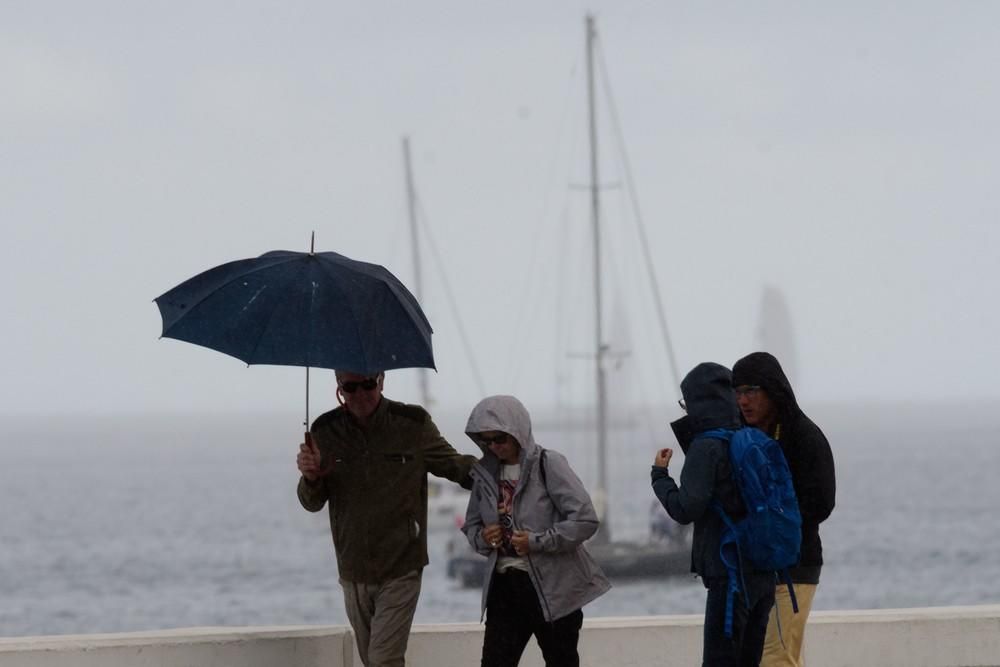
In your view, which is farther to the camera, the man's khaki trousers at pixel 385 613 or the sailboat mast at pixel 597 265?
the sailboat mast at pixel 597 265

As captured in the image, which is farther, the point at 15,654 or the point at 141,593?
the point at 141,593

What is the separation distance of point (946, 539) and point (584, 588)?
2470 inches

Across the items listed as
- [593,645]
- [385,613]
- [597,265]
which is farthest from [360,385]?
[597,265]

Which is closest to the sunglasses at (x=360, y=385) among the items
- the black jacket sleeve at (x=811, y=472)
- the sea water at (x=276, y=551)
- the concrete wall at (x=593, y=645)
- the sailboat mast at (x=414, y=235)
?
the concrete wall at (x=593, y=645)

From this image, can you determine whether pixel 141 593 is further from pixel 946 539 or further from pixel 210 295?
pixel 210 295

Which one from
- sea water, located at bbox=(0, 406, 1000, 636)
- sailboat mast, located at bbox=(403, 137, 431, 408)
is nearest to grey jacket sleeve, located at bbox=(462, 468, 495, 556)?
sea water, located at bbox=(0, 406, 1000, 636)

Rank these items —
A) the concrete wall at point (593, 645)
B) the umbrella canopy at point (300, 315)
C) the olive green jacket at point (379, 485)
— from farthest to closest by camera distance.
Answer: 1. the concrete wall at point (593, 645)
2. the olive green jacket at point (379, 485)
3. the umbrella canopy at point (300, 315)

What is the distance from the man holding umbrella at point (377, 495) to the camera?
605cm

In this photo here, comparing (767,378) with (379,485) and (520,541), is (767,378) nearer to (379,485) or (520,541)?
(520,541)

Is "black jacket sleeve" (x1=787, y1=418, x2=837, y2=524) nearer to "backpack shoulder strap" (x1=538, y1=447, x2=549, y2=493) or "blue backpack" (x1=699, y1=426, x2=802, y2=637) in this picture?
"blue backpack" (x1=699, y1=426, x2=802, y2=637)

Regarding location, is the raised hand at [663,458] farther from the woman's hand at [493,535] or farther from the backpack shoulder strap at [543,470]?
the woman's hand at [493,535]

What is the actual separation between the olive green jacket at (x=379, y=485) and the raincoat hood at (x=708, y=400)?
34.4 inches

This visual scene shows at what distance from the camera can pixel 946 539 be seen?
215 feet

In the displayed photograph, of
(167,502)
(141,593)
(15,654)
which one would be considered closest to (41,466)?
(167,502)
